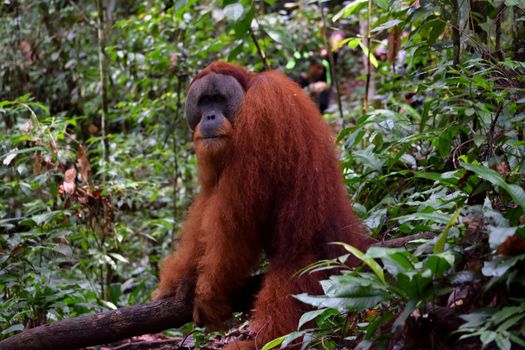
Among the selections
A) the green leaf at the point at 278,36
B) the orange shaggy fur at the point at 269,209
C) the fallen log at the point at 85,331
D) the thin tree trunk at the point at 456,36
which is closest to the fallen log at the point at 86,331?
the fallen log at the point at 85,331

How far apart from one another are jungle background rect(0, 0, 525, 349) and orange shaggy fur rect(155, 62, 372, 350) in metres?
0.24

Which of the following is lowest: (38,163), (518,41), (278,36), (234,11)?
(38,163)

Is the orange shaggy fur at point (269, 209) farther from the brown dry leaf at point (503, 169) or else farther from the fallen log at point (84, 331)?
the brown dry leaf at point (503, 169)

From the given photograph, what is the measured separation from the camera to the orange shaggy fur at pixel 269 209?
340 cm

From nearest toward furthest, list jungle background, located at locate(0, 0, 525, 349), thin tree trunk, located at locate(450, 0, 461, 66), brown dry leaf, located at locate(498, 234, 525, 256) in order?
brown dry leaf, located at locate(498, 234, 525, 256), jungle background, located at locate(0, 0, 525, 349), thin tree trunk, located at locate(450, 0, 461, 66)

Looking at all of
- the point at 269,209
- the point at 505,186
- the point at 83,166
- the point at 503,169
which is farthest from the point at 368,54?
the point at 505,186

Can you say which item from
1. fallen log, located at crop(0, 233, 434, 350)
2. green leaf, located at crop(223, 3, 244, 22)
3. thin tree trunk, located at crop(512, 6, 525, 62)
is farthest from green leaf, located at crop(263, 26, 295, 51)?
fallen log, located at crop(0, 233, 434, 350)

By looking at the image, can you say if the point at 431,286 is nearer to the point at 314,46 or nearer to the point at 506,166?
the point at 506,166

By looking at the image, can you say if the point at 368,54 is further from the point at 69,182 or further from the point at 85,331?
the point at 85,331

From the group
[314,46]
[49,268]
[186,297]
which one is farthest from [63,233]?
[314,46]

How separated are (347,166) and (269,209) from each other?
1.06 meters

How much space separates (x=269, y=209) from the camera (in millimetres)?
3547

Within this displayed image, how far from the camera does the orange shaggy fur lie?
340 cm

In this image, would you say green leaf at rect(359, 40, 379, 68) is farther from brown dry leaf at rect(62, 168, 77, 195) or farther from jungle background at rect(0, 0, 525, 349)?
brown dry leaf at rect(62, 168, 77, 195)
